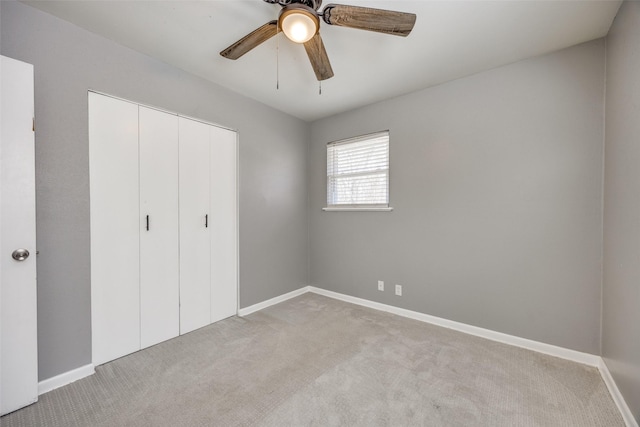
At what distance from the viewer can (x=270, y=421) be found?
4.82 ft

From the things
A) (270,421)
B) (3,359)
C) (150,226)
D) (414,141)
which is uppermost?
(414,141)

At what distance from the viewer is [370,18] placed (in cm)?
139

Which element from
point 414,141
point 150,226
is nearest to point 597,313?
point 414,141

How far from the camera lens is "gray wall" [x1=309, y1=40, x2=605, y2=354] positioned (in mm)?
2020

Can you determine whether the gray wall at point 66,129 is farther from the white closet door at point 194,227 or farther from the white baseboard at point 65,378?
the white closet door at point 194,227

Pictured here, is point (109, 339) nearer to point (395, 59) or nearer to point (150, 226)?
point (150, 226)

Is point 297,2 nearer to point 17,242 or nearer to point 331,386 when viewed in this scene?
point 17,242

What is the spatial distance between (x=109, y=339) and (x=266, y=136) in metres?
2.49

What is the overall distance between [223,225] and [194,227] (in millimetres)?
321

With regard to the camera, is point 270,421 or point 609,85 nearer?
point 270,421

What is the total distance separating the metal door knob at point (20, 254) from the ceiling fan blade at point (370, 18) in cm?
224

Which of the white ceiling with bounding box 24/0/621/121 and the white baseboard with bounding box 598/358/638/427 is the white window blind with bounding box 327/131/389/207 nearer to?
the white ceiling with bounding box 24/0/621/121

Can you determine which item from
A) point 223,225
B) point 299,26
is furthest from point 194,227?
point 299,26

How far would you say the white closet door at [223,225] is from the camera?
2.74 metres
